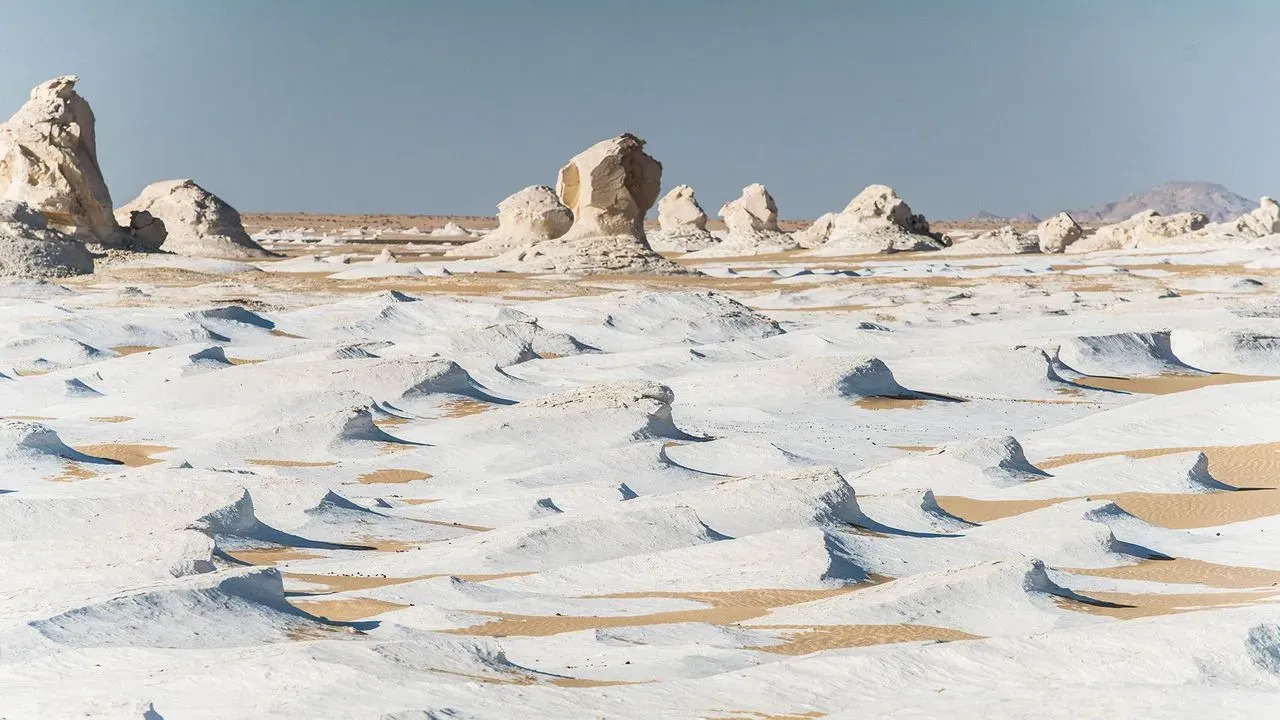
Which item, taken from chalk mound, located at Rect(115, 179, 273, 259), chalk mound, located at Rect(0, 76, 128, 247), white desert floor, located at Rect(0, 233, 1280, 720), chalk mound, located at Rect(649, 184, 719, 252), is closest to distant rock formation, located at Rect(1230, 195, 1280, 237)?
chalk mound, located at Rect(649, 184, 719, 252)

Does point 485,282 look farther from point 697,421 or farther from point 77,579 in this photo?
point 77,579

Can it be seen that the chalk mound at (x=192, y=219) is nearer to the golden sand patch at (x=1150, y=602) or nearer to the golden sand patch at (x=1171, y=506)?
the golden sand patch at (x=1171, y=506)

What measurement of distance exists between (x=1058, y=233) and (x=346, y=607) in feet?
146

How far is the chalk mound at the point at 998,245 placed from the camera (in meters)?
46.2

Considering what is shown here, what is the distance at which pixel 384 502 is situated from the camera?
11.9 m

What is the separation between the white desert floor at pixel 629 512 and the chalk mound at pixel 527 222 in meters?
16.7

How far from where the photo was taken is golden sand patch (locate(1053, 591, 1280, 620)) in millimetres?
8469

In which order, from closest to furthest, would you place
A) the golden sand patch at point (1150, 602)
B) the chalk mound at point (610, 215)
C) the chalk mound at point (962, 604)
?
the chalk mound at point (962, 604) < the golden sand patch at point (1150, 602) < the chalk mound at point (610, 215)

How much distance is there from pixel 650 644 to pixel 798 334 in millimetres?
15203

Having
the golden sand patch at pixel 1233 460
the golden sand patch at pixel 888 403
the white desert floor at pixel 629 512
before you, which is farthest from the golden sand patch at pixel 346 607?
the golden sand patch at pixel 888 403

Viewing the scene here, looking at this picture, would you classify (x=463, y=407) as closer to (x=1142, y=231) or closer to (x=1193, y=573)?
(x=1193, y=573)

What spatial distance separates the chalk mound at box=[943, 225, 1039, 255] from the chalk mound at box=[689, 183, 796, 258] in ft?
18.1

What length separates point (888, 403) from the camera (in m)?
17.4

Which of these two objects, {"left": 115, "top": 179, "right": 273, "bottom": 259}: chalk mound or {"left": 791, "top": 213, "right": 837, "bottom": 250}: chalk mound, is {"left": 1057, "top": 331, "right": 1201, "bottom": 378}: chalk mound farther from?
{"left": 791, "top": 213, "right": 837, "bottom": 250}: chalk mound
